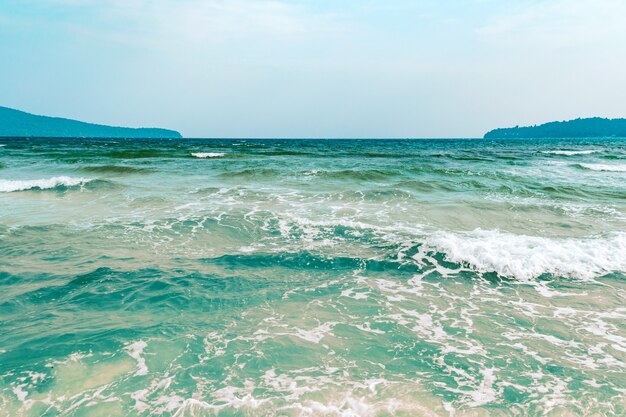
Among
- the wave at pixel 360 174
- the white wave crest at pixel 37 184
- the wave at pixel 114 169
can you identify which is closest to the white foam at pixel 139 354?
the white wave crest at pixel 37 184

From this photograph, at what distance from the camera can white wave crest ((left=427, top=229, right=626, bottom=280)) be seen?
8.45 meters

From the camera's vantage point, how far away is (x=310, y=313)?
6.57m

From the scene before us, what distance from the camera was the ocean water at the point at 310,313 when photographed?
4602 mm

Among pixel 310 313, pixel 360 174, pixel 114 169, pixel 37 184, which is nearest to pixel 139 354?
pixel 310 313

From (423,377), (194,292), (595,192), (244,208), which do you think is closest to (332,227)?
(244,208)

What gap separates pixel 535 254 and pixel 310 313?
217 inches

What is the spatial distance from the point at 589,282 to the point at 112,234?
11348 mm

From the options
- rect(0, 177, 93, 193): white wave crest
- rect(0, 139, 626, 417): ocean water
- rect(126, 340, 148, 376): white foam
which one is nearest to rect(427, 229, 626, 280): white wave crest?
rect(0, 139, 626, 417): ocean water

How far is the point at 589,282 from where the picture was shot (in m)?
7.97

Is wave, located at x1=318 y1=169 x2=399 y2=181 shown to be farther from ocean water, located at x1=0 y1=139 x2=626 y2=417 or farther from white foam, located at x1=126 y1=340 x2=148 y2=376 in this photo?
white foam, located at x1=126 y1=340 x2=148 y2=376

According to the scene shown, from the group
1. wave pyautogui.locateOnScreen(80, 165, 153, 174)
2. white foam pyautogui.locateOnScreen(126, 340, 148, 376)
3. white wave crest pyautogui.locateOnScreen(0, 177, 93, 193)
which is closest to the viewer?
white foam pyautogui.locateOnScreen(126, 340, 148, 376)

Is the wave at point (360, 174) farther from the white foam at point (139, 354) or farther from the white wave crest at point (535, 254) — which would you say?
the white foam at point (139, 354)

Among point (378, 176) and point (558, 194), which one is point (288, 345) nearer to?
point (558, 194)

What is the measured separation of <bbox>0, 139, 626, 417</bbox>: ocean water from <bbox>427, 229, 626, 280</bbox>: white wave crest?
50 mm
